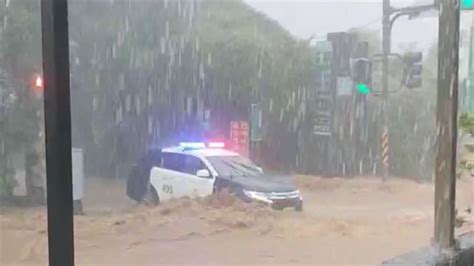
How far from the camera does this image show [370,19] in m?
4.07

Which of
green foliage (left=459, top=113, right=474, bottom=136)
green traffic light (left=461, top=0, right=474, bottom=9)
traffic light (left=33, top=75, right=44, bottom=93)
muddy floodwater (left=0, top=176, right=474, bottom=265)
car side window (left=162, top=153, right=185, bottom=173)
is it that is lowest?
muddy floodwater (left=0, top=176, right=474, bottom=265)

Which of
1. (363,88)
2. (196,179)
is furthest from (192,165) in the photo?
(363,88)

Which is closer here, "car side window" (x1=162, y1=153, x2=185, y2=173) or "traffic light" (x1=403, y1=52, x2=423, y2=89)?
"traffic light" (x1=403, y1=52, x2=423, y2=89)

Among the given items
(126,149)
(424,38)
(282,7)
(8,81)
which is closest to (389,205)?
(424,38)

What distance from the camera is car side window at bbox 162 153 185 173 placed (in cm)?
375

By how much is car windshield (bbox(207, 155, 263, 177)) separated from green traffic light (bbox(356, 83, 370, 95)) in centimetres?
89

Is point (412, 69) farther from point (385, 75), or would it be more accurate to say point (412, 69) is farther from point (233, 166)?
point (233, 166)

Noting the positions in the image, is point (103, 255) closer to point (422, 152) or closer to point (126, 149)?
point (126, 149)

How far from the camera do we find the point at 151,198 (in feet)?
12.6

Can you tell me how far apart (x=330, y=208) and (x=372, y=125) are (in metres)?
0.68

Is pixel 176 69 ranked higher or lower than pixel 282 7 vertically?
lower

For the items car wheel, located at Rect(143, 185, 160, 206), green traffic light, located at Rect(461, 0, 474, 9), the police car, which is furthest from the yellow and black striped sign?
green traffic light, located at Rect(461, 0, 474, 9)

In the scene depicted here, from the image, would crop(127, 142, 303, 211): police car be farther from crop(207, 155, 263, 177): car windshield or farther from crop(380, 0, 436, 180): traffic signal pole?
crop(380, 0, 436, 180): traffic signal pole

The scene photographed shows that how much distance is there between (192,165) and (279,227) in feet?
2.52
